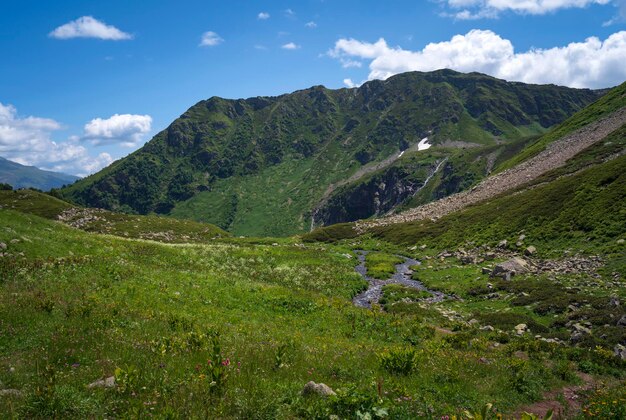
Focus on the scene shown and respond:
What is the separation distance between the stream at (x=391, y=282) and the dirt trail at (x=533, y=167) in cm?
3923

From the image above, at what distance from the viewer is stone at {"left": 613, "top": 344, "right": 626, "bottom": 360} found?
660 inches

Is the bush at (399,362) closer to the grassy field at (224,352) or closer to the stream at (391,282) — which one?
the grassy field at (224,352)

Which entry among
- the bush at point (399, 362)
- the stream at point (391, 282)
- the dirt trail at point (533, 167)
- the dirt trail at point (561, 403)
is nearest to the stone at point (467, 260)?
the stream at point (391, 282)

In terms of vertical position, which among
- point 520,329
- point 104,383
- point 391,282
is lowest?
point 391,282

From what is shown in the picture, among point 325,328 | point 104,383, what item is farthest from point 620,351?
point 104,383

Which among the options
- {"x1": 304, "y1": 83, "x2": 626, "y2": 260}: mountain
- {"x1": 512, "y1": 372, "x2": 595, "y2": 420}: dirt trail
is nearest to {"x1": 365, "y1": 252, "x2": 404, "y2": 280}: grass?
{"x1": 304, "y1": 83, "x2": 626, "y2": 260}: mountain

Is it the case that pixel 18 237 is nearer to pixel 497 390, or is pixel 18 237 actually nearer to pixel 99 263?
pixel 99 263

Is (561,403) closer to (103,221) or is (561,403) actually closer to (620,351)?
(620,351)

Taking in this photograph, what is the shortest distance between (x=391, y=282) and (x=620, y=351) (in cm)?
2645

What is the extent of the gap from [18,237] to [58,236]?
498 centimetres

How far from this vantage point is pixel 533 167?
93062 millimetres

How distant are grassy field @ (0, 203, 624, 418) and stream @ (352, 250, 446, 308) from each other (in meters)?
5.49

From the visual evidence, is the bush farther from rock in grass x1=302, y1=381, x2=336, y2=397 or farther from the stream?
the stream

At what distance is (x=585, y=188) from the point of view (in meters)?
50.8
